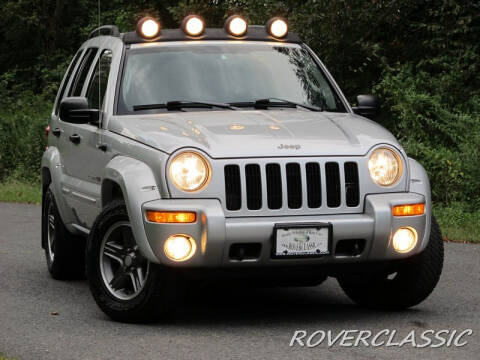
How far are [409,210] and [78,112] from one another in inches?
93.9

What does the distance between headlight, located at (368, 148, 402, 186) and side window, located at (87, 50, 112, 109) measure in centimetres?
211

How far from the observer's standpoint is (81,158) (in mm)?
8797

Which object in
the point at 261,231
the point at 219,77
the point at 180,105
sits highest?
the point at 219,77

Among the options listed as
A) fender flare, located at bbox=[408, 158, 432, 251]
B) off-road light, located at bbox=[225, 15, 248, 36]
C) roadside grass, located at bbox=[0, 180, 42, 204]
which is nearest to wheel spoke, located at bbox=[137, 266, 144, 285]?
fender flare, located at bbox=[408, 158, 432, 251]

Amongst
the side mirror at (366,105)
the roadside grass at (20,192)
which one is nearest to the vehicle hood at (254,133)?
the side mirror at (366,105)

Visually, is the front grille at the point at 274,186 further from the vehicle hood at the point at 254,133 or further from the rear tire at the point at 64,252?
the rear tire at the point at 64,252

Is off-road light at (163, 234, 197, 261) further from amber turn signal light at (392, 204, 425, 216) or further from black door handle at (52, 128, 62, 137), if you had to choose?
black door handle at (52, 128, 62, 137)

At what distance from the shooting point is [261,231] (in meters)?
7.00

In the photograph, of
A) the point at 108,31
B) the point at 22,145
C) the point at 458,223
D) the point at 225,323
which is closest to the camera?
the point at 225,323

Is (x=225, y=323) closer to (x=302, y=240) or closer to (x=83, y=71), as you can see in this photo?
(x=302, y=240)

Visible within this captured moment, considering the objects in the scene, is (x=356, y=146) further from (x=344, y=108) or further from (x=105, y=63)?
(x=105, y=63)

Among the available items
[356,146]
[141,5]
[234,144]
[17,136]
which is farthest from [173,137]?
[141,5]

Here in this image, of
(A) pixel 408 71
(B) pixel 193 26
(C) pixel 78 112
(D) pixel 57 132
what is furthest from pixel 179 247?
(A) pixel 408 71

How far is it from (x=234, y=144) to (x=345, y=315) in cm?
149
